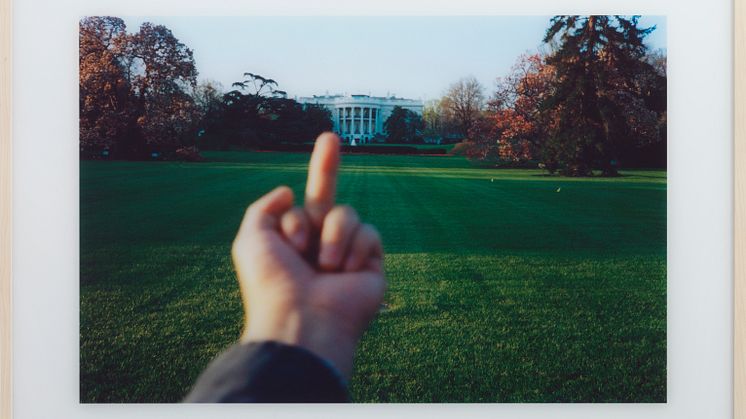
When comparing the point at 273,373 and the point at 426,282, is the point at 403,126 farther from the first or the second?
the point at 273,373

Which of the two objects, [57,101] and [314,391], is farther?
[57,101]

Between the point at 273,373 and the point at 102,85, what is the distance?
1879mm

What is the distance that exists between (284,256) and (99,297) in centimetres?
146

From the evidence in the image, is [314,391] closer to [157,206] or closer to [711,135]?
[157,206]

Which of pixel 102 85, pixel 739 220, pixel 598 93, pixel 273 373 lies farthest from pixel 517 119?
pixel 102 85

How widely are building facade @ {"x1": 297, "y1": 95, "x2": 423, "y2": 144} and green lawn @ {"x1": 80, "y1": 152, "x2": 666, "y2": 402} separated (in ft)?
0.47

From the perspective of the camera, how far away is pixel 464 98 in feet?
11.8

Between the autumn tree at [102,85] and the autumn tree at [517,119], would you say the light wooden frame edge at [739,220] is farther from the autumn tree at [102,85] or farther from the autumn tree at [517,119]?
the autumn tree at [102,85]

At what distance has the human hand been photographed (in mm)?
2455

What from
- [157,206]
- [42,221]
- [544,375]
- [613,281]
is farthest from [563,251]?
[42,221]

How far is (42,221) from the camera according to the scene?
351 centimetres

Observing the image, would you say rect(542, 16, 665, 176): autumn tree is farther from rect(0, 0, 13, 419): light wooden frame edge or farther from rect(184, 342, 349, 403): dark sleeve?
rect(0, 0, 13, 419): light wooden frame edge

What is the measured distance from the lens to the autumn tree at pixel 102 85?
353cm

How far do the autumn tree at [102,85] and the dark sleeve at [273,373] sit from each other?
4.41ft
